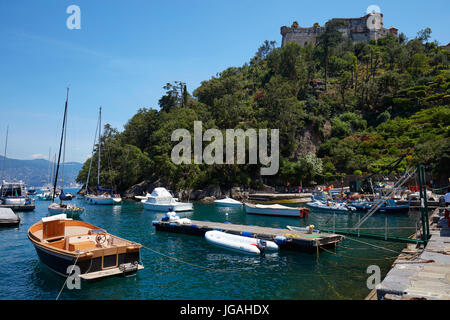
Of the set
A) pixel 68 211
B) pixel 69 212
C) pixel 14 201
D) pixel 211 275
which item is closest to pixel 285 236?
pixel 211 275

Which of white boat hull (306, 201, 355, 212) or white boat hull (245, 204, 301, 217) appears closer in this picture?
white boat hull (245, 204, 301, 217)

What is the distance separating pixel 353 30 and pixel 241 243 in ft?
422

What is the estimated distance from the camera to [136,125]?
295ft

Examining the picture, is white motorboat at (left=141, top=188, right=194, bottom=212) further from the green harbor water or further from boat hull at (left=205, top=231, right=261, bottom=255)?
boat hull at (left=205, top=231, right=261, bottom=255)

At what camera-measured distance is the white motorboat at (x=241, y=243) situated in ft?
73.7

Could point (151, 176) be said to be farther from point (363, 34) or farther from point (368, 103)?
A: point (363, 34)

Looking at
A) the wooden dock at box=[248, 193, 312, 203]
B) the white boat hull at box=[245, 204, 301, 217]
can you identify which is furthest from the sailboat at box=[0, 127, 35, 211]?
the wooden dock at box=[248, 193, 312, 203]

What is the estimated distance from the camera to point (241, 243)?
76.6ft

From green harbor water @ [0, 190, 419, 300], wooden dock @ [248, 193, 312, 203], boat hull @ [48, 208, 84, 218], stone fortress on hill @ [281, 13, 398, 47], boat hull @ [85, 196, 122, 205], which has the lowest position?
green harbor water @ [0, 190, 419, 300]

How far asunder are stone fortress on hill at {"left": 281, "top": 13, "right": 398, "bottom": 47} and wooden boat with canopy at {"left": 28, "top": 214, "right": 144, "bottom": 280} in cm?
12317

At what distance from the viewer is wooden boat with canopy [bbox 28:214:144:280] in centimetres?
1554

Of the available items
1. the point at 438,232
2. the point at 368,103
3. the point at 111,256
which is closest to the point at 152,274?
the point at 111,256

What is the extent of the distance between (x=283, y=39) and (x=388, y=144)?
266 ft

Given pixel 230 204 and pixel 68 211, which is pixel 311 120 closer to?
pixel 230 204
